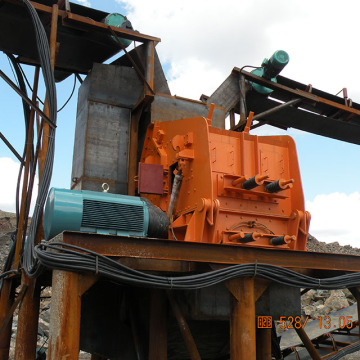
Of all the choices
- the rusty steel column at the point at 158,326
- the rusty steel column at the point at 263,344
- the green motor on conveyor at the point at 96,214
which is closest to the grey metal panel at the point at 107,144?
the green motor on conveyor at the point at 96,214

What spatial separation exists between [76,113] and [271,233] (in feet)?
14.4

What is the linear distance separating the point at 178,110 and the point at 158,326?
3861 mm

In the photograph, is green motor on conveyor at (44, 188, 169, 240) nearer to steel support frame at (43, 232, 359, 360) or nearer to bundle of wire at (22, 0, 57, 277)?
bundle of wire at (22, 0, 57, 277)

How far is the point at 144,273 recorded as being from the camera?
4.62 meters

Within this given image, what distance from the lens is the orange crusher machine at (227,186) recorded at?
6.25 meters

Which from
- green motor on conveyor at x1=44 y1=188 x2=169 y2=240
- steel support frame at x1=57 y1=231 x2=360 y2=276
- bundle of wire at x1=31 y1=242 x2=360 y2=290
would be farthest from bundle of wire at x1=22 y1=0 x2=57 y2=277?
steel support frame at x1=57 y1=231 x2=360 y2=276

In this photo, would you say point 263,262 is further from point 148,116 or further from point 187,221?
point 148,116

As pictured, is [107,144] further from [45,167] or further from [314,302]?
[314,302]

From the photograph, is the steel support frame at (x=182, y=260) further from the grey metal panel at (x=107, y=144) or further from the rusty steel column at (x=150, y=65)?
the rusty steel column at (x=150, y=65)

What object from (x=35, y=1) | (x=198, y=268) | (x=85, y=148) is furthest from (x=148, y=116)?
(x=198, y=268)

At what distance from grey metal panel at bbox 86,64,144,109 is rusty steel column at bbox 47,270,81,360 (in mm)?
4488

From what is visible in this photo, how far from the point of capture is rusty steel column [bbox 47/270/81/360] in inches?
167

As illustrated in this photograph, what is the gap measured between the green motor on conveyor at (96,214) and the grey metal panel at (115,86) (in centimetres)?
308

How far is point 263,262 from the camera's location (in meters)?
5.34
